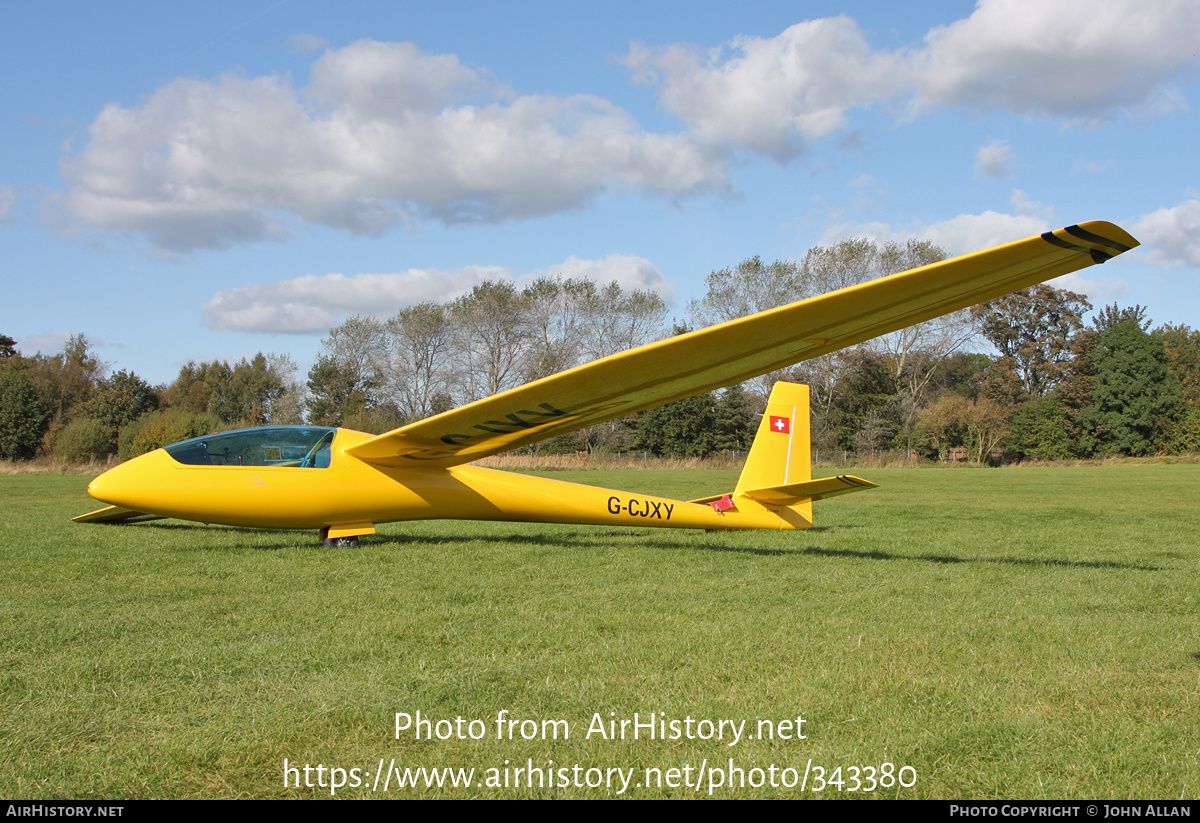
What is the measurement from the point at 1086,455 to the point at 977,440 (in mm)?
9322

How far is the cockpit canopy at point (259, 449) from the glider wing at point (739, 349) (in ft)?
1.50

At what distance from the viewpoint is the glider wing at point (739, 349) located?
171 inches

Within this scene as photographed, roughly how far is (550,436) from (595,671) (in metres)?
4.90

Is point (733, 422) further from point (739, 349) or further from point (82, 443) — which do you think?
Result: point (739, 349)

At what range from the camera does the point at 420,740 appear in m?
2.95

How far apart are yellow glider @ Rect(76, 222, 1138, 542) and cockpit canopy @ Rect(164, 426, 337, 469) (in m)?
0.02

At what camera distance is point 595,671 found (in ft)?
12.6

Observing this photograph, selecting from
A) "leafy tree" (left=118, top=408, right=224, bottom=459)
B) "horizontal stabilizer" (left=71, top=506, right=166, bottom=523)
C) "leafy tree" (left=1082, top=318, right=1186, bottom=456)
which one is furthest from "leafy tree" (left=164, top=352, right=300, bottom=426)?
"leafy tree" (left=1082, top=318, right=1186, bottom=456)

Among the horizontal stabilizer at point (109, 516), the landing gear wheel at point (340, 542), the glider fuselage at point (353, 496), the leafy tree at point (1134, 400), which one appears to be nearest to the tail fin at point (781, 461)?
the glider fuselage at point (353, 496)

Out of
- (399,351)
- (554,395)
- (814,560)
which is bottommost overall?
(814,560)

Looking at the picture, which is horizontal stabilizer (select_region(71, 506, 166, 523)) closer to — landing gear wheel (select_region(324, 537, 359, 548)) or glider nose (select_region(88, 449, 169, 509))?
glider nose (select_region(88, 449, 169, 509))

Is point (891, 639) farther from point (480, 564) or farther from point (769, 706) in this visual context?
point (480, 564)

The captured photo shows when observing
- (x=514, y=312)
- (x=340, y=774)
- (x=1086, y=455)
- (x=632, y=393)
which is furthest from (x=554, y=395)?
(x=1086, y=455)

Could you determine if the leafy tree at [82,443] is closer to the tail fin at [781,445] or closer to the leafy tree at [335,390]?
the leafy tree at [335,390]
